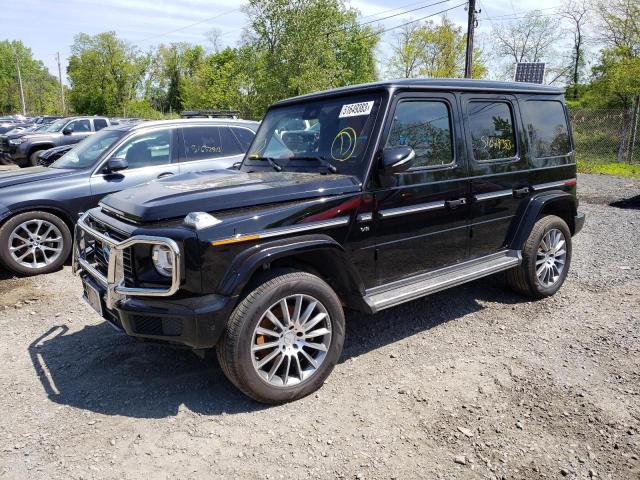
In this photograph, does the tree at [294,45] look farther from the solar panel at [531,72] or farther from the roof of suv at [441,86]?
the roof of suv at [441,86]

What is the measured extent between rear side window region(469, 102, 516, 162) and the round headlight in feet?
9.07

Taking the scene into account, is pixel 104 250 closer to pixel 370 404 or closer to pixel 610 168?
pixel 370 404

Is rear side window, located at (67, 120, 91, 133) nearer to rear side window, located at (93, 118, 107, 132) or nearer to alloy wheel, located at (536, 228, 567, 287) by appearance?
rear side window, located at (93, 118, 107, 132)

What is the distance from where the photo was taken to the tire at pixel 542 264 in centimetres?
486

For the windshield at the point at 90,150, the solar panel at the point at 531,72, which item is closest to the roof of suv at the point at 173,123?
the windshield at the point at 90,150

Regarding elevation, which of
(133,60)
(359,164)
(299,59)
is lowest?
(359,164)

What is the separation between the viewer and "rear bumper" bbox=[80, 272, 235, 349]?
291 centimetres

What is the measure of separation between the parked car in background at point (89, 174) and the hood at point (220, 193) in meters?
3.01

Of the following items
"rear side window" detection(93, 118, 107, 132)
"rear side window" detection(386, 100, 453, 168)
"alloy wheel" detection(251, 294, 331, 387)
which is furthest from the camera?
"rear side window" detection(93, 118, 107, 132)

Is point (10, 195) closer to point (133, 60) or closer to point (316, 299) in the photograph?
point (316, 299)

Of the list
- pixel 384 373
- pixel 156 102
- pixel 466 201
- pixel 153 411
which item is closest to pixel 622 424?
pixel 384 373

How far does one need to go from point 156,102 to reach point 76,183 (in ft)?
226

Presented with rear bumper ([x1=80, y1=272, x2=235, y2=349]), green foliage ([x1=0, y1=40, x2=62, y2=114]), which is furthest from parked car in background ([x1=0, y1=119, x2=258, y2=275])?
green foliage ([x1=0, y1=40, x2=62, y2=114])

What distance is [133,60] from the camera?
191 ft
